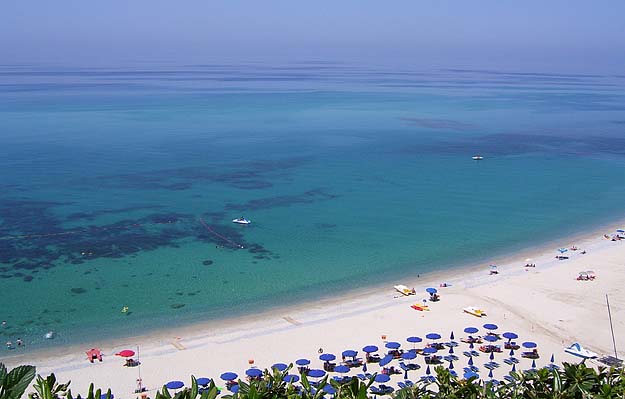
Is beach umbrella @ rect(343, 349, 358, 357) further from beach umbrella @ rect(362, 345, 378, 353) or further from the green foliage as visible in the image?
the green foliage

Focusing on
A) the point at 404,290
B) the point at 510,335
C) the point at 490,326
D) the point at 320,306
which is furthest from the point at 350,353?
the point at 404,290

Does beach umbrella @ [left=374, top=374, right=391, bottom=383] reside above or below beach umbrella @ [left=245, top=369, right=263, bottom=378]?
below

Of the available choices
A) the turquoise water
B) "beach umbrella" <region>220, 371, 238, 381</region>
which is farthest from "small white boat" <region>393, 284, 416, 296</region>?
"beach umbrella" <region>220, 371, 238, 381</region>

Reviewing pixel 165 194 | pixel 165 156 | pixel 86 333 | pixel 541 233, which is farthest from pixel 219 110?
pixel 86 333

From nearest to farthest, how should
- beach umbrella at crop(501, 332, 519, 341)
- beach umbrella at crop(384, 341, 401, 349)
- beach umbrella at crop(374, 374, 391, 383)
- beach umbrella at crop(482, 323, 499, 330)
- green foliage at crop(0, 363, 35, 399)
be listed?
green foliage at crop(0, 363, 35, 399), beach umbrella at crop(374, 374, 391, 383), beach umbrella at crop(384, 341, 401, 349), beach umbrella at crop(501, 332, 519, 341), beach umbrella at crop(482, 323, 499, 330)

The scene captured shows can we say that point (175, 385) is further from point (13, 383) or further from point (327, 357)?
point (13, 383)
